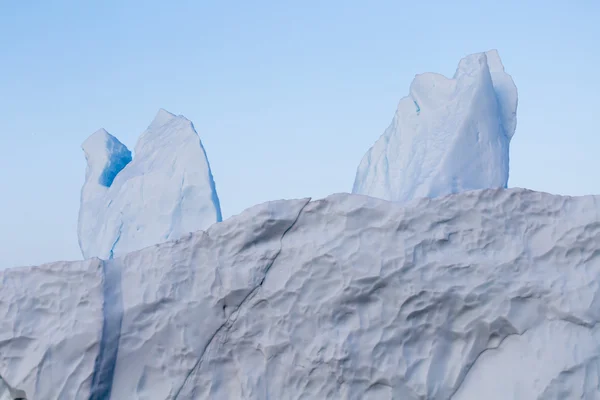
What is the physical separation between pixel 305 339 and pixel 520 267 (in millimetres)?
1436

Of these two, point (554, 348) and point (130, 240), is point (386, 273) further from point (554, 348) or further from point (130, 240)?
point (130, 240)

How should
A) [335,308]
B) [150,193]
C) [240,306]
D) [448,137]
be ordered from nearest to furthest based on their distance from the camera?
1. [335,308]
2. [240,306]
3. [448,137]
4. [150,193]

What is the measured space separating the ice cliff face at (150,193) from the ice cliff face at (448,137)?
98.9 inches

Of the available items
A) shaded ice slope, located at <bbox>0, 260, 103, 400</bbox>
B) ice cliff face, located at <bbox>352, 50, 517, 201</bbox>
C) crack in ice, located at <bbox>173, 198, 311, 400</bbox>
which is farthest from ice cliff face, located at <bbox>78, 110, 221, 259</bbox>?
crack in ice, located at <bbox>173, 198, 311, 400</bbox>

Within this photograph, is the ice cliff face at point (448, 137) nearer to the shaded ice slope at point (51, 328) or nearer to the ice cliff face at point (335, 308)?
the ice cliff face at point (335, 308)

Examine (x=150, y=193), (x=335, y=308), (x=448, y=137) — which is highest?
(x=448, y=137)

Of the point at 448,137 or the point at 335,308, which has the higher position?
the point at 448,137

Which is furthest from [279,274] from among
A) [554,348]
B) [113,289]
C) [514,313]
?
[554,348]

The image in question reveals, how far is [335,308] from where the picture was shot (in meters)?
3.86

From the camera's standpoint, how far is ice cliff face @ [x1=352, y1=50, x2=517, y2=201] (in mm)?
7605

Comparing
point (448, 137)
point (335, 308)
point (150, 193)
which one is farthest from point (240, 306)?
point (150, 193)

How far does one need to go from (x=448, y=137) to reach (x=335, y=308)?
4.62m

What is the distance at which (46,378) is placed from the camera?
381cm

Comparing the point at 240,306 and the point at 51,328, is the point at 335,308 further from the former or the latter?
the point at 51,328
